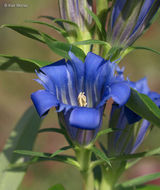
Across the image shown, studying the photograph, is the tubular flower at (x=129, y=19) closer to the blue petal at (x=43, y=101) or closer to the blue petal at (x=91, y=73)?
the blue petal at (x=91, y=73)

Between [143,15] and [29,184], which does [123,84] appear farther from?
[29,184]

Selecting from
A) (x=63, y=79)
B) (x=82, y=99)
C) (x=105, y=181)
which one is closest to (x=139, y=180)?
(x=105, y=181)

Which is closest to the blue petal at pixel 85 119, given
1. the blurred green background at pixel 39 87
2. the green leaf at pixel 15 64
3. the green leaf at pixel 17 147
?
the green leaf at pixel 15 64

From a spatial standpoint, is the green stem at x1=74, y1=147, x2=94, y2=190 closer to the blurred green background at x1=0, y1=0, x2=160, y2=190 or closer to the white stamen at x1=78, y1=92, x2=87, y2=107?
the white stamen at x1=78, y1=92, x2=87, y2=107

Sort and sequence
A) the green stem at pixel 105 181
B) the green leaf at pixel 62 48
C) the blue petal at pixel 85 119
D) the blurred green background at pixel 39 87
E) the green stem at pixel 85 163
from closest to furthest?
the blue petal at pixel 85 119, the green leaf at pixel 62 48, the green stem at pixel 85 163, the green stem at pixel 105 181, the blurred green background at pixel 39 87

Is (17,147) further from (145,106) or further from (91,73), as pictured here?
(145,106)

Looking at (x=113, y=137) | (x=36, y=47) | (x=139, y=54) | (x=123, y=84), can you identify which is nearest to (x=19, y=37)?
(x=36, y=47)
